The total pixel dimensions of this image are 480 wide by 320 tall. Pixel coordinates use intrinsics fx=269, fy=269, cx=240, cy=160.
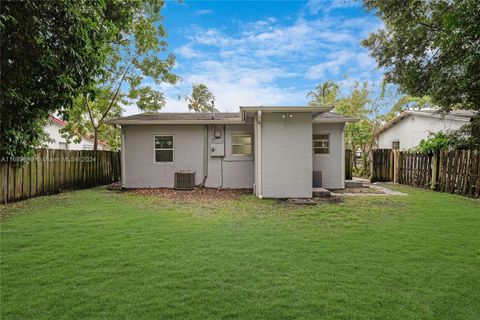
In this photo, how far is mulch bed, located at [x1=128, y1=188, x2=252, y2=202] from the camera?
8.45 metres

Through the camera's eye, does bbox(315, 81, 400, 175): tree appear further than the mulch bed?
Yes

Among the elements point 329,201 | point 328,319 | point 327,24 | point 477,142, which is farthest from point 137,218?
point 477,142

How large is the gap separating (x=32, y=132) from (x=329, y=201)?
318 inches

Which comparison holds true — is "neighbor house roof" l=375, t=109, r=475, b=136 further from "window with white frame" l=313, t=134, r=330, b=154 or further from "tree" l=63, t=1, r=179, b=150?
"tree" l=63, t=1, r=179, b=150

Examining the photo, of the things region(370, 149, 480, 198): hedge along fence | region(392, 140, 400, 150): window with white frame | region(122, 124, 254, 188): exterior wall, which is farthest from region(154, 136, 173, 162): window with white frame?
region(392, 140, 400, 150): window with white frame

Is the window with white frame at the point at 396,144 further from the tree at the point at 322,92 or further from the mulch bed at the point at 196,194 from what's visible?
the mulch bed at the point at 196,194

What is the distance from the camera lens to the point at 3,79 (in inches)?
182

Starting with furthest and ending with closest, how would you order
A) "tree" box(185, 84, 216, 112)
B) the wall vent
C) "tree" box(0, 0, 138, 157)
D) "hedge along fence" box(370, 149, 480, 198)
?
"tree" box(185, 84, 216, 112) → the wall vent → "hedge along fence" box(370, 149, 480, 198) → "tree" box(0, 0, 138, 157)

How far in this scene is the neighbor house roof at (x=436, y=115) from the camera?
40.4 ft

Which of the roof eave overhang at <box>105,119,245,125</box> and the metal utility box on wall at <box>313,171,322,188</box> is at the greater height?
the roof eave overhang at <box>105,119,245,125</box>

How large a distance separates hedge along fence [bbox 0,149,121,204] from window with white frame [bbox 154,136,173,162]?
118 inches

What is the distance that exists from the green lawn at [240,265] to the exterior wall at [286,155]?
2312mm

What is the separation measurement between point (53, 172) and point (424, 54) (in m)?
14.3

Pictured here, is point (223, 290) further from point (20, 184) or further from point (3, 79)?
point (20, 184)
